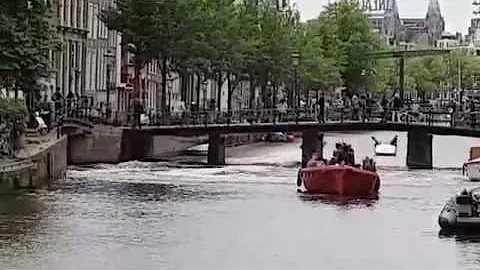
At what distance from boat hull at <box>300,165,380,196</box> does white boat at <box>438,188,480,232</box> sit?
16786 millimetres

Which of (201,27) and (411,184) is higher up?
(201,27)

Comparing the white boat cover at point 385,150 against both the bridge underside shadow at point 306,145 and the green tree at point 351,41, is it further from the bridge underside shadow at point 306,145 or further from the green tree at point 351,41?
the green tree at point 351,41

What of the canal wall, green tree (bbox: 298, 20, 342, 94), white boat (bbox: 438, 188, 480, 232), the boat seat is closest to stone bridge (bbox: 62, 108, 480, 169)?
the canal wall

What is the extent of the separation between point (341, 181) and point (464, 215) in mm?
17993

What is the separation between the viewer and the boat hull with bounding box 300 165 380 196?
58.9 meters

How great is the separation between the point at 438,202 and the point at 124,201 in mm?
12540

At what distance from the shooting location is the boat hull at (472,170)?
7481 centimetres

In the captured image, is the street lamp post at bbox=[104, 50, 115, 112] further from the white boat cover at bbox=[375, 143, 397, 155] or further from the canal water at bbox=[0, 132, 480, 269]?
the canal water at bbox=[0, 132, 480, 269]

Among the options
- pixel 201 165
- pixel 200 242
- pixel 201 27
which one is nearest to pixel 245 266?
pixel 200 242

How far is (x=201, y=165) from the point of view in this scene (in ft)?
277

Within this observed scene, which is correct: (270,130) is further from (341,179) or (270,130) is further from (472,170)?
(341,179)

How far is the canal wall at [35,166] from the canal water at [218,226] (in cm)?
74

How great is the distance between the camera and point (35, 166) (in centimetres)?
5419

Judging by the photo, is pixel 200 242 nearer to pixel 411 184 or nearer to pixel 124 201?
pixel 124 201
